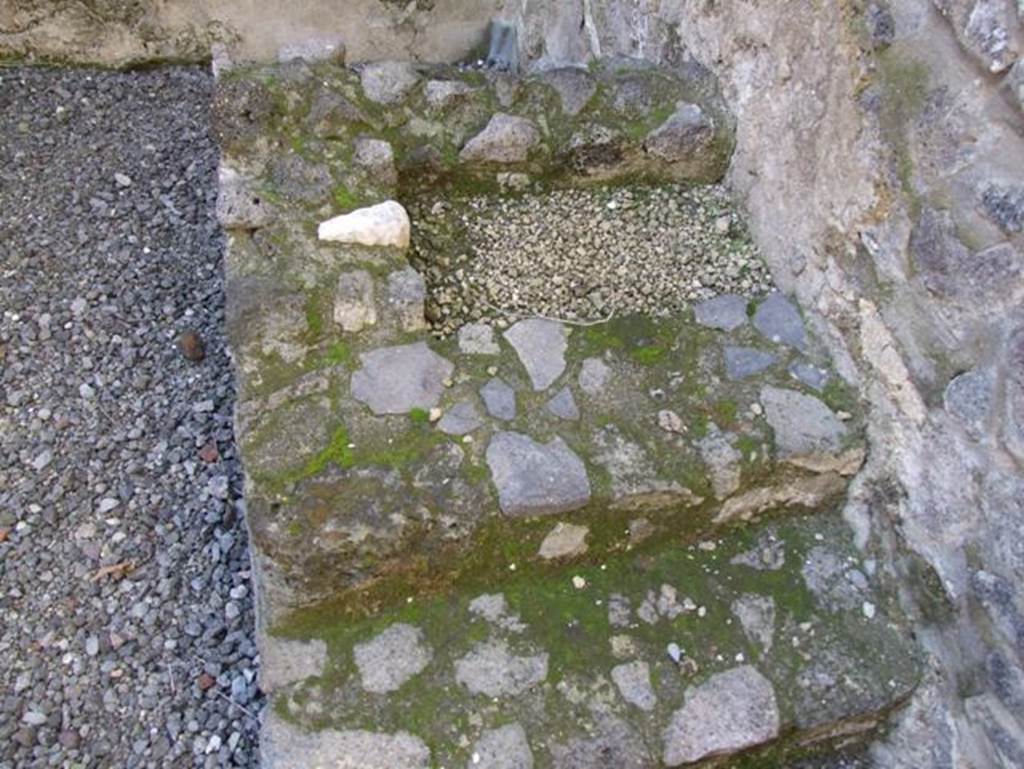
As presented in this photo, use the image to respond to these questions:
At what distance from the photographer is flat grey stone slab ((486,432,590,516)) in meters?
1.71

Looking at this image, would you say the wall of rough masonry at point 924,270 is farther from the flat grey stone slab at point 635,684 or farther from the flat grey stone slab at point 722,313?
the flat grey stone slab at point 635,684

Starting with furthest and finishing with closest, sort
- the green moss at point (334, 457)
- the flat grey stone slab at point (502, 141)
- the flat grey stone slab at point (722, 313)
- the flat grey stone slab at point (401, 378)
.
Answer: the flat grey stone slab at point (502, 141) → the flat grey stone slab at point (722, 313) → the flat grey stone slab at point (401, 378) → the green moss at point (334, 457)

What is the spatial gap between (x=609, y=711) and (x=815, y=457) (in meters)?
0.66

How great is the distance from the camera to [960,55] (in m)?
1.55

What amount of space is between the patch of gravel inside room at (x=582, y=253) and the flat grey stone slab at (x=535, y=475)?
0.41 m

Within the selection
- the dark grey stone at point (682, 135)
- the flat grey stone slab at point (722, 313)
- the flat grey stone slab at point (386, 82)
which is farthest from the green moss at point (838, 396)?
the flat grey stone slab at point (386, 82)

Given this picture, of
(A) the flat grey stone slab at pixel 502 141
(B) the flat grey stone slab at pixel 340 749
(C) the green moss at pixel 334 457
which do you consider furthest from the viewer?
(A) the flat grey stone slab at pixel 502 141

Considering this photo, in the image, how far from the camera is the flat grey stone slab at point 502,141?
230 cm

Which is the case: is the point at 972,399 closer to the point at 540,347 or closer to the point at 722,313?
the point at 722,313

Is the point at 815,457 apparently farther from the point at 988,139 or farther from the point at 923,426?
the point at 988,139

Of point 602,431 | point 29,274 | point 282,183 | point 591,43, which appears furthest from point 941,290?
point 29,274

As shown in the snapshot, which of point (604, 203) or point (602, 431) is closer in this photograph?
point (602, 431)

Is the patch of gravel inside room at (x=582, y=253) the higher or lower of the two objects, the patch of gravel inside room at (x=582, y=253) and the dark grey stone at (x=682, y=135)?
the lower

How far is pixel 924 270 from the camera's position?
167cm
